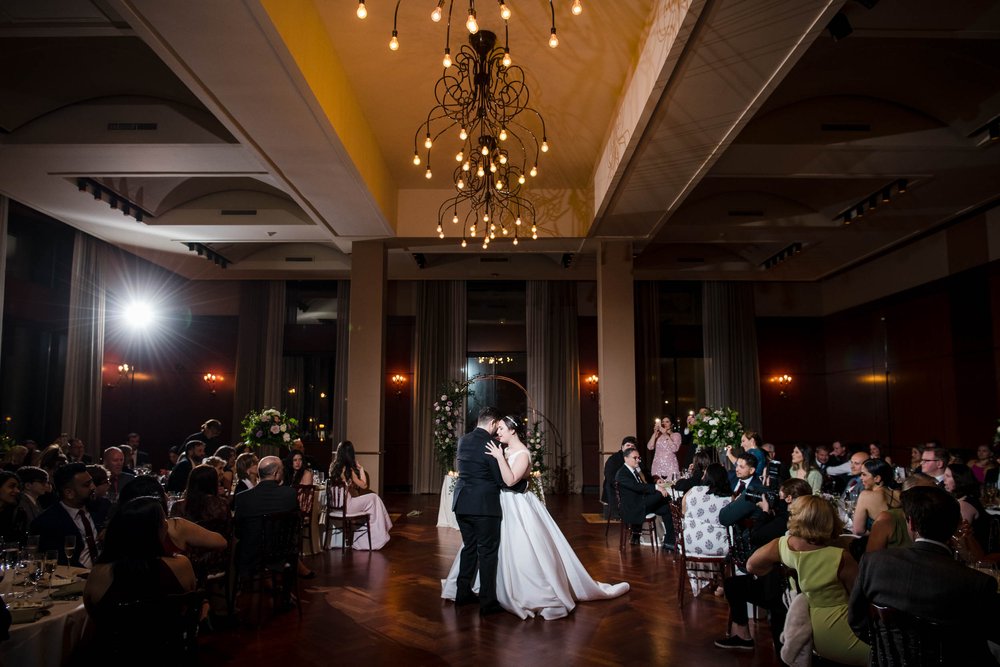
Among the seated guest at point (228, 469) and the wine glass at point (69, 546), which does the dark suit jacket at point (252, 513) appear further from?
the seated guest at point (228, 469)

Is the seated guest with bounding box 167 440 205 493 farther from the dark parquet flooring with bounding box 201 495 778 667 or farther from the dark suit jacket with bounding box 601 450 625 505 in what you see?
the dark suit jacket with bounding box 601 450 625 505

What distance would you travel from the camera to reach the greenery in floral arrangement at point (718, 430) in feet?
26.5

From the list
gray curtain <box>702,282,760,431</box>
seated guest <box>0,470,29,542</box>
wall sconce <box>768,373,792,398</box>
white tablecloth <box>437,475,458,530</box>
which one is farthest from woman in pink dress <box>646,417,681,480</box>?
seated guest <box>0,470,29,542</box>

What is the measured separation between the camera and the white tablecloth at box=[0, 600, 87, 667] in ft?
9.17

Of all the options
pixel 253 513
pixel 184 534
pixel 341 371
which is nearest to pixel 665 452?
pixel 253 513

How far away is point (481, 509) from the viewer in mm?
5246

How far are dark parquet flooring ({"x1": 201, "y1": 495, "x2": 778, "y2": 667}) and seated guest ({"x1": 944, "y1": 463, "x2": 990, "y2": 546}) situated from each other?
1.51 metres

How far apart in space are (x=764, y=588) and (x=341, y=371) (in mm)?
11594

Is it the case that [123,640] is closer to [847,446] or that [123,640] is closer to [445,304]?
[445,304]

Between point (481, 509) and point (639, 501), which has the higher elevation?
point (481, 509)

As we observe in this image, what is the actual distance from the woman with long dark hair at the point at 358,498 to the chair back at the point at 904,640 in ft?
20.0

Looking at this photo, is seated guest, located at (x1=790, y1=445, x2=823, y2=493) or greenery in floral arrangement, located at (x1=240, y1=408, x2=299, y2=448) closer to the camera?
seated guest, located at (x1=790, y1=445, x2=823, y2=493)

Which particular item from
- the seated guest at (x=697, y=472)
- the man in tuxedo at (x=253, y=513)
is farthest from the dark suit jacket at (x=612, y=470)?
the man in tuxedo at (x=253, y=513)

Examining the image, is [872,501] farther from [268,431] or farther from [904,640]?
[268,431]
